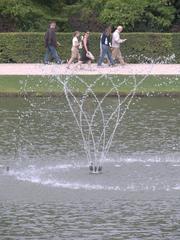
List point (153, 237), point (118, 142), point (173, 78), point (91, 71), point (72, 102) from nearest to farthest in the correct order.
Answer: point (153, 237) < point (118, 142) < point (72, 102) < point (173, 78) < point (91, 71)

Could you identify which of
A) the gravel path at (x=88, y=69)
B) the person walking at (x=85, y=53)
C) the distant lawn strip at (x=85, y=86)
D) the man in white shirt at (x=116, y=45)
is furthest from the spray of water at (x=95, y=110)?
the man in white shirt at (x=116, y=45)

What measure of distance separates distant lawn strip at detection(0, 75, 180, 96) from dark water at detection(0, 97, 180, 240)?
3465 millimetres

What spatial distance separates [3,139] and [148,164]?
3.49m

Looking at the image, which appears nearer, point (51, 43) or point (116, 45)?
point (51, 43)

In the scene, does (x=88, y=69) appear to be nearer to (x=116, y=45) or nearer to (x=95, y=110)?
(x=116, y=45)

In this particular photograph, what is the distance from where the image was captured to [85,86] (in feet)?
88.9

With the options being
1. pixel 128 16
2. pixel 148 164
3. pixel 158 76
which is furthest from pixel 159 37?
pixel 148 164

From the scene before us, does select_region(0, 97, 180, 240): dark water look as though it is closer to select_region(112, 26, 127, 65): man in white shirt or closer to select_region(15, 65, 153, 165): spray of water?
select_region(15, 65, 153, 165): spray of water

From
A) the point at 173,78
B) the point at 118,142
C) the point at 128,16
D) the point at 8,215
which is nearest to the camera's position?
the point at 8,215

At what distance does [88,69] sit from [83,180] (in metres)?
17.8

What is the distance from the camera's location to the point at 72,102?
82.5 feet

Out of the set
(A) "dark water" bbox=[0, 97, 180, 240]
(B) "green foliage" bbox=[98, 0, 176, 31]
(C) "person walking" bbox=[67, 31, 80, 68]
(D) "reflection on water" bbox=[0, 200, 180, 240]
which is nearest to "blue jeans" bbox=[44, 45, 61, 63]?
(C) "person walking" bbox=[67, 31, 80, 68]

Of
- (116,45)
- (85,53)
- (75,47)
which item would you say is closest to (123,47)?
(116,45)

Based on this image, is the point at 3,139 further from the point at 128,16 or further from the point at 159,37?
the point at 128,16
